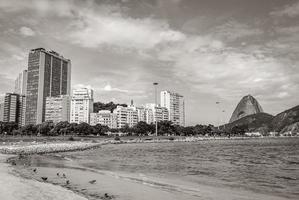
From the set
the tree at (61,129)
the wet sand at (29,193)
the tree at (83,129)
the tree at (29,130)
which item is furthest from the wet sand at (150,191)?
the tree at (29,130)

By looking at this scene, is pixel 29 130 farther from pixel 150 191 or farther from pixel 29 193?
pixel 29 193

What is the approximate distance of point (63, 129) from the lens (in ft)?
589

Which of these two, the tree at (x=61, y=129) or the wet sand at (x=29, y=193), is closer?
the wet sand at (x=29, y=193)

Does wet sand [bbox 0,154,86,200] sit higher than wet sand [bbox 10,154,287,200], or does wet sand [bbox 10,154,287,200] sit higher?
wet sand [bbox 0,154,86,200]

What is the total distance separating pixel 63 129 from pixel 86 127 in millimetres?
13258

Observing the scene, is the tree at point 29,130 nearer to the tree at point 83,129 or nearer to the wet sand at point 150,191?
the tree at point 83,129

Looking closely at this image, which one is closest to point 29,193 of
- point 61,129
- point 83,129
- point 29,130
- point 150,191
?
point 150,191

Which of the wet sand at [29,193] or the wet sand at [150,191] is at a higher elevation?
the wet sand at [29,193]

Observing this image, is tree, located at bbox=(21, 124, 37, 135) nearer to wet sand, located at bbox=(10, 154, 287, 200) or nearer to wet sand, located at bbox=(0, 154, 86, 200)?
wet sand, located at bbox=(10, 154, 287, 200)

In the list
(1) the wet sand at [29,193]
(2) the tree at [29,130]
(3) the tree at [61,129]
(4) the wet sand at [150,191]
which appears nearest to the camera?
(1) the wet sand at [29,193]

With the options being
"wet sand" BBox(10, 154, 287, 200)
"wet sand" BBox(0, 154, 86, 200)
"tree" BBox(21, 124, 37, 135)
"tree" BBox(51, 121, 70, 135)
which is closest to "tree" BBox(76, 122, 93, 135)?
"tree" BBox(51, 121, 70, 135)

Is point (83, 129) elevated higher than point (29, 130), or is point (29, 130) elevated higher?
point (83, 129)

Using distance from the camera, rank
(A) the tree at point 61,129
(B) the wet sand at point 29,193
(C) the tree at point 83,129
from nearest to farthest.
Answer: (B) the wet sand at point 29,193 < (A) the tree at point 61,129 < (C) the tree at point 83,129

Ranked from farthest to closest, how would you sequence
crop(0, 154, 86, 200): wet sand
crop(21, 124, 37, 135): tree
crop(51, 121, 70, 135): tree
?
1. crop(21, 124, 37, 135): tree
2. crop(51, 121, 70, 135): tree
3. crop(0, 154, 86, 200): wet sand
